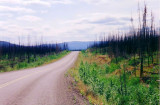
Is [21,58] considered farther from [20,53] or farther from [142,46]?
[142,46]

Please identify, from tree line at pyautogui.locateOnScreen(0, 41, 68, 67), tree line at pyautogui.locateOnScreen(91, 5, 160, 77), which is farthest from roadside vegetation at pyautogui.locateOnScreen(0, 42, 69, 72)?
tree line at pyautogui.locateOnScreen(91, 5, 160, 77)

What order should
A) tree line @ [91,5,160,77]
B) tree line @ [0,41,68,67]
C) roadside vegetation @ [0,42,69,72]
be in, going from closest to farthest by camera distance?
tree line @ [91,5,160,77]
roadside vegetation @ [0,42,69,72]
tree line @ [0,41,68,67]

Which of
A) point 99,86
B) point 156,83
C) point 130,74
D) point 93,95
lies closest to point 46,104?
point 93,95

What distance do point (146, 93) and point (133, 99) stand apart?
Answer: 843 millimetres

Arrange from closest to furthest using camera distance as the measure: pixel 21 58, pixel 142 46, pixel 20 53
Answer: pixel 142 46 → pixel 20 53 → pixel 21 58

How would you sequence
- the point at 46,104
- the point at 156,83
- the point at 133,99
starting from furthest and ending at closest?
1. the point at 156,83
2. the point at 133,99
3. the point at 46,104

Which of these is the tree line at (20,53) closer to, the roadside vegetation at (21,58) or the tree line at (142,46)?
the roadside vegetation at (21,58)

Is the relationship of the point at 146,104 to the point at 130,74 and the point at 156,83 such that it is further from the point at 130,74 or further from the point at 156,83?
the point at 130,74

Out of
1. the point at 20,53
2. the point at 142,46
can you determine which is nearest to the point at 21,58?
the point at 20,53

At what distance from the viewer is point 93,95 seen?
9.19 meters

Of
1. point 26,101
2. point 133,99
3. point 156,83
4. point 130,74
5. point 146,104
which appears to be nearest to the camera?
point 26,101

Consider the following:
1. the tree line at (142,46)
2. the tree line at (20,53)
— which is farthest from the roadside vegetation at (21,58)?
the tree line at (142,46)

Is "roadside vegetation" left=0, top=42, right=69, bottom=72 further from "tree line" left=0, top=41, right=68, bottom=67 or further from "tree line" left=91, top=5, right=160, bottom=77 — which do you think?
"tree line" left=91, top=5, right=160, bottom=77

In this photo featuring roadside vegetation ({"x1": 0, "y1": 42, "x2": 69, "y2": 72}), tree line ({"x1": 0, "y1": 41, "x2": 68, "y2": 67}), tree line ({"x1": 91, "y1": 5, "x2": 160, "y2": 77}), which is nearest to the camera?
tree line ({"x1": 91, "y1": 5, "x2": 160, "y2": 77})
